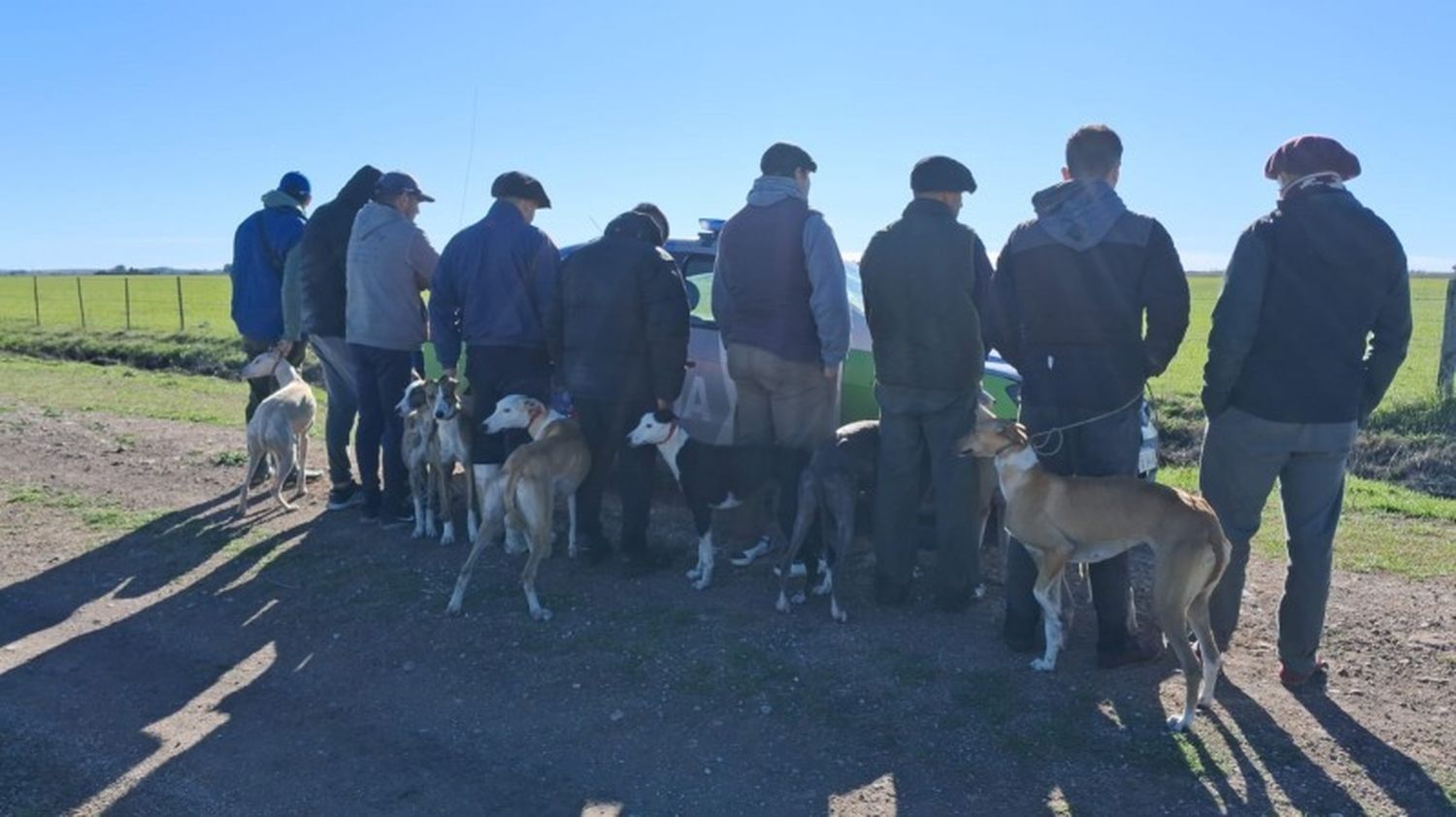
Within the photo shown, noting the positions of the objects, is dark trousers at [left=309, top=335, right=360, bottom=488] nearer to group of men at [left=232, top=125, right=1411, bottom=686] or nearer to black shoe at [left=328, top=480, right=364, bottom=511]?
black shoe at [left=328, top=480, right=364, bottom=511]

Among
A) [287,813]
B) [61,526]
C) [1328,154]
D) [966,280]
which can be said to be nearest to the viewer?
[287,813]

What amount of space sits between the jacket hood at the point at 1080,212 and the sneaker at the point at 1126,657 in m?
1.91

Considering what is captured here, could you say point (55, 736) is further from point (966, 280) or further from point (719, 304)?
point (966, 280)

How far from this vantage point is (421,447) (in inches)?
288

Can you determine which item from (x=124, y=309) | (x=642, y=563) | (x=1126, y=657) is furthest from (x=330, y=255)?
(x=124, y=309)

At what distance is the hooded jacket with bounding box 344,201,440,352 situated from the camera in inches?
284

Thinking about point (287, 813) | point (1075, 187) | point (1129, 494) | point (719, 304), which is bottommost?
point (287, 813)

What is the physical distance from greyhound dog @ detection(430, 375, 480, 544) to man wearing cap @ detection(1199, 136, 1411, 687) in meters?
4.51

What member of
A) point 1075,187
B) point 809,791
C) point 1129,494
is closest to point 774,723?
point 809,791

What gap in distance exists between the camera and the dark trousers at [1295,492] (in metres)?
4.71

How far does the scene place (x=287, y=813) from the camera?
13.1 ft

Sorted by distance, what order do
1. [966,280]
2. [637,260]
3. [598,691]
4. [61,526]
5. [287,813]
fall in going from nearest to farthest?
[287,813], [598,691], [966,280], [637,260], [61,526]

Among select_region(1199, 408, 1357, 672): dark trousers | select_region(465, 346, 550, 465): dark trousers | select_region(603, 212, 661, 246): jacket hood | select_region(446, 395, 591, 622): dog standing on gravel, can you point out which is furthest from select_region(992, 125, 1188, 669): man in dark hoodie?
select_region(465, 346, 550, 465): dark trousers

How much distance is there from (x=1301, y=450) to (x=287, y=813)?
14.6 feet
